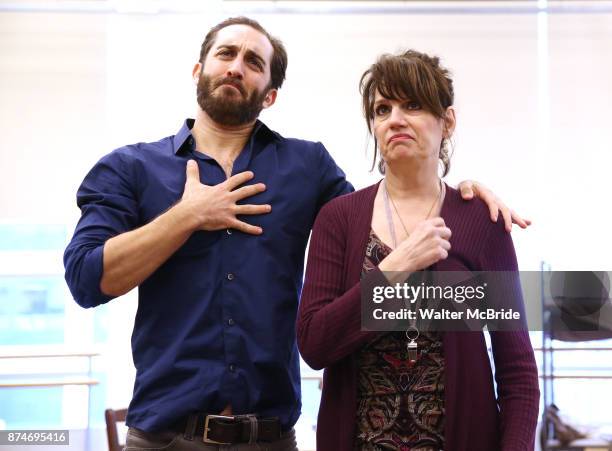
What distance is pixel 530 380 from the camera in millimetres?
1011

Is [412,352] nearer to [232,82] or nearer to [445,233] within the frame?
[445,233]

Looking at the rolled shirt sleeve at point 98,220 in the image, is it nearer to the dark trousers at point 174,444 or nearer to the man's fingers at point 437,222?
the dark trousers at point 174,444

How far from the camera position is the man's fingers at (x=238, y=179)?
1.16 meters

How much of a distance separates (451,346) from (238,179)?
1.44 feet

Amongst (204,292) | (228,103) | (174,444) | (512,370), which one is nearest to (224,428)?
(174,444)

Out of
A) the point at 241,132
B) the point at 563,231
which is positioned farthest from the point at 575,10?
the point at 241,132

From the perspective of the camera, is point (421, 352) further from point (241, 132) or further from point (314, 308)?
point (241, 132)

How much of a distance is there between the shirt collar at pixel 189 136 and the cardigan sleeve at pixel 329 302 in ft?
0.87

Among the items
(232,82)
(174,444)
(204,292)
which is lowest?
(174,444)

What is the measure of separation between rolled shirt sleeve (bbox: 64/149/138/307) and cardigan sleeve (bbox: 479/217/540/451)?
567 millimetres

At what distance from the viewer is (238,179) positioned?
1178 millimetres

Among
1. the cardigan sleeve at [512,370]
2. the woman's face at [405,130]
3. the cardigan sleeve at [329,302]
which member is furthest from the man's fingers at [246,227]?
the cardigan sleeve at [512,370]

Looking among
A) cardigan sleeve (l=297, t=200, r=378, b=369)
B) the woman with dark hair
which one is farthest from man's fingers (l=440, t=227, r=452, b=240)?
cardigan sleeve (l=297, t=200, r=378, b=369)

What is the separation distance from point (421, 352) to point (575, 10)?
3.13 m
